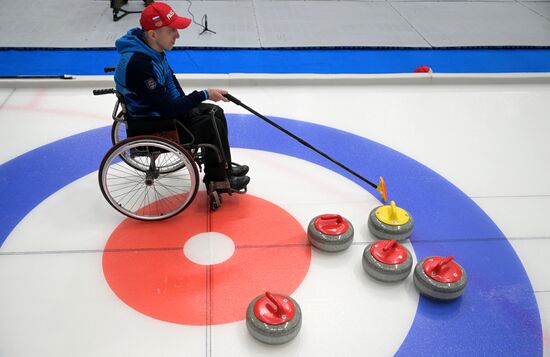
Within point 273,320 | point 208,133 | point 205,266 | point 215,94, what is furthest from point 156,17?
point 273,320

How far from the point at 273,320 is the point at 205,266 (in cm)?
68

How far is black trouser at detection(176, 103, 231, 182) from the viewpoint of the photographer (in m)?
3.18

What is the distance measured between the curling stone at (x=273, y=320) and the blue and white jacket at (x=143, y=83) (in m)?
1.27

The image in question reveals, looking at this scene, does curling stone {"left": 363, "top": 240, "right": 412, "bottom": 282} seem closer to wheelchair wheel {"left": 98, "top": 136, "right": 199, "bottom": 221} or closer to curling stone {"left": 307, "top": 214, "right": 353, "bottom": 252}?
curling stone {"left": 307, "top": 214, "right": 353, "bottom": 252}

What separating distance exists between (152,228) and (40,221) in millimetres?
733

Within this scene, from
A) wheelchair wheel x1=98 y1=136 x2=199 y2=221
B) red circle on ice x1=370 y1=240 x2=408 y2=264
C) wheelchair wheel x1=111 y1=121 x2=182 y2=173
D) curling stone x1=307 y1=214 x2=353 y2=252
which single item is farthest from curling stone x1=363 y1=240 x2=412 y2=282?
wheelchair wheel x1=111 y1=121 x2=182 y2=173

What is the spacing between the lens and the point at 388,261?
115 inches

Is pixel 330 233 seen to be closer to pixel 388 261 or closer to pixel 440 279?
pixel 388 261

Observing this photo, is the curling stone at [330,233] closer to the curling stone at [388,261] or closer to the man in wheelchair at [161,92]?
the curling stone at [388,261]

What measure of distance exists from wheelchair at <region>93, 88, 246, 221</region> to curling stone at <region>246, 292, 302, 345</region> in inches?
37.2

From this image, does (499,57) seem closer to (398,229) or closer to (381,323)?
(398,229)

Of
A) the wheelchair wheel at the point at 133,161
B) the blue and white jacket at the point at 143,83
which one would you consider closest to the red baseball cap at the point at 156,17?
the blue and white jacket at the point at 143,83

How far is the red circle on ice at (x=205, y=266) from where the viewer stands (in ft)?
9.20

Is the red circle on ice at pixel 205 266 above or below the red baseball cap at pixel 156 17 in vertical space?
below
